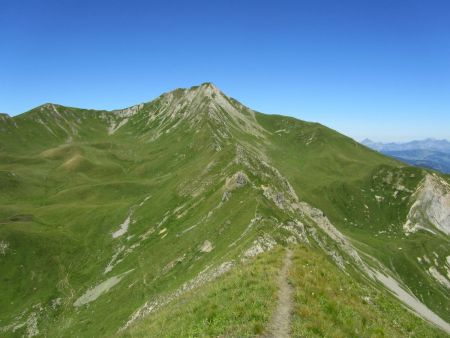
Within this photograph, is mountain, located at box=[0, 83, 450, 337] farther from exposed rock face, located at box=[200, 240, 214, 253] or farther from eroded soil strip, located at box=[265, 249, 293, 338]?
exposed rock face, located at box=[200, 240, 214, 253]

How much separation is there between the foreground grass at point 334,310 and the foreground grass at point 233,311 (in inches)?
62.2

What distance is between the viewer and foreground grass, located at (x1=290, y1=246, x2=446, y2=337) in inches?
734

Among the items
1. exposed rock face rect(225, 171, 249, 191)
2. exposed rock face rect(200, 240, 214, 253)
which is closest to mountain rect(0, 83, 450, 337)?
exposed rock face rect(200, 240, 214, 253)

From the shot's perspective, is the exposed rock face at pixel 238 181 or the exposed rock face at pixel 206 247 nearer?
the exposed rock face at pixel 206 247

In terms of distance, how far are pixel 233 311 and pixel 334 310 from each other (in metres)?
5.82

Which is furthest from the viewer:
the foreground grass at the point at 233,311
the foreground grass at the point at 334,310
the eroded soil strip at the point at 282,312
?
the foreground grass at the point at 334,310

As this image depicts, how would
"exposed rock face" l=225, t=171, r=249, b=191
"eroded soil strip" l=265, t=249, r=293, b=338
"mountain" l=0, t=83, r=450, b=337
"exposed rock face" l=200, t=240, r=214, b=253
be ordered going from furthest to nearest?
"exposed rock face" l=225, t=171, r=249, b=191
"exposed rock face" l=200, t=240, r=214, b=253
"mountain" l=0, t=83, r=450, b=337
"eroded soil strip" l=265, t=249, r=293, b=338

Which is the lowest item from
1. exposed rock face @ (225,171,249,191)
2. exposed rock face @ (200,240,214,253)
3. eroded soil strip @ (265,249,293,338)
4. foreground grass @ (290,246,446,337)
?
exposed rock face @ (200,240,214,253)

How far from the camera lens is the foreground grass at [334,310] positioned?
18.6 metres

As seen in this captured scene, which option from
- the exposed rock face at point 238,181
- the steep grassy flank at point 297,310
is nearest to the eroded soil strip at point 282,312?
the steep grassy flank at point 297,310

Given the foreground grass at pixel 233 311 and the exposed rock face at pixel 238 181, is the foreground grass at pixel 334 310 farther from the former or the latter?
the exposed rock face at pixel 238 181

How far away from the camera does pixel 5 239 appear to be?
352 ft

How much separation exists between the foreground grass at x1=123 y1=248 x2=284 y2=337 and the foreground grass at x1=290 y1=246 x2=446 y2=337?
1.58 metres

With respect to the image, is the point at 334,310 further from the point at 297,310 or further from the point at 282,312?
the point at 282,312
